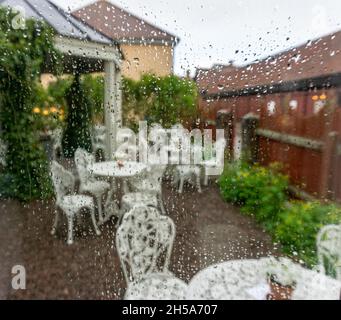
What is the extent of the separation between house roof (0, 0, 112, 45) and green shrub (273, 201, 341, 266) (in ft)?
4.45

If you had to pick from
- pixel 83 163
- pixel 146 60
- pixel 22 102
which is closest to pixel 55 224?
pixel 83 163

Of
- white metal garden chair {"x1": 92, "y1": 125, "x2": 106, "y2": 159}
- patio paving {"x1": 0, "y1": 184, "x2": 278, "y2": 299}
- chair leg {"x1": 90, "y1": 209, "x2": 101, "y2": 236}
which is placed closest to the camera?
patio paving {"x1": 0, "y1": 184, "x2": 278, "y2": 299}

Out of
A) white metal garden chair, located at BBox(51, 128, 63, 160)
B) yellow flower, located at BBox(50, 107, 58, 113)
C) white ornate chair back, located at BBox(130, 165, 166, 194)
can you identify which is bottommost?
white ornate chair back, located at BBox(130, 165, 166, 194)

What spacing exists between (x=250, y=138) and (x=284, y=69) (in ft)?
1.51

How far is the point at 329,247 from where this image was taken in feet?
4.07

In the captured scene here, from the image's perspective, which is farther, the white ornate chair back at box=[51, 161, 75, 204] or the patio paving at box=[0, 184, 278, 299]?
the white ornate chair back at box=[51, 161, 75, 204]

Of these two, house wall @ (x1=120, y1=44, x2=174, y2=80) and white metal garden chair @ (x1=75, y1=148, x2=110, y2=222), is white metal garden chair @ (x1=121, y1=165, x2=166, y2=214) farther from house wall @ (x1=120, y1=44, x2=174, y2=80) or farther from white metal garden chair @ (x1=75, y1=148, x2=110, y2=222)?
house wall @ (x1=120, y1=44, x2=174, y2=80)

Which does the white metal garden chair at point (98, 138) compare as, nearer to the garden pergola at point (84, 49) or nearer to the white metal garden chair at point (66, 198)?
the garden pergola at point (84, 49)

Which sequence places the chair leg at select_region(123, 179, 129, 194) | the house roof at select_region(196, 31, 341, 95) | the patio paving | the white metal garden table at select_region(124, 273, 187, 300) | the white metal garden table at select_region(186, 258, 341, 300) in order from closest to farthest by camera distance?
the white metal garden table at select_region(186, 258, 341, 300)
the white metal garden table at select_region(124, 273, 187, 300)
the house roof at select_region(196, 31, 341, 95)
the patio paving
the chair leg at select_region(123, 179, 129, 194)

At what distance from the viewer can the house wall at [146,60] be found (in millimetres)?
1330

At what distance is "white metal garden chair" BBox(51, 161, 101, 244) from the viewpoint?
1.87 meters

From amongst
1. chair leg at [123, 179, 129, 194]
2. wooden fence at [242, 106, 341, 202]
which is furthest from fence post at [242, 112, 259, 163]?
chair leg at [123, 179, 129, 194]
